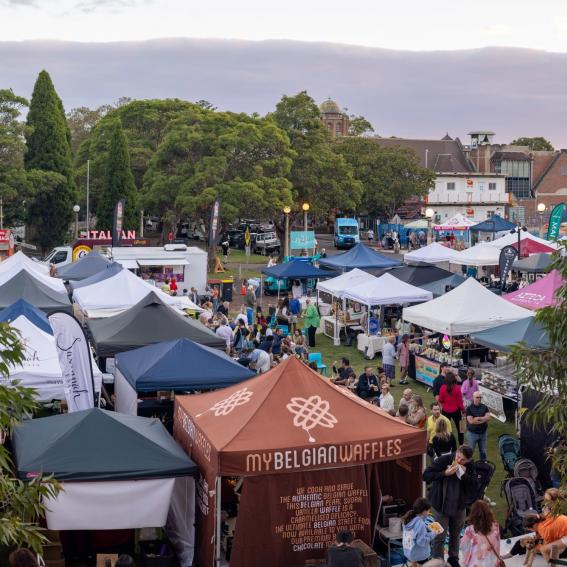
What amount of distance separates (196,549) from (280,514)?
1154 mm

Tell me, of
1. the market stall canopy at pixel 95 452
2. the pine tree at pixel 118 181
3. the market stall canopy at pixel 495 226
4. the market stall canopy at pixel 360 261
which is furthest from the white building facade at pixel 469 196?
the market stall canopy at pixel 95 452

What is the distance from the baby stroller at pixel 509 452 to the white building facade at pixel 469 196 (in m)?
67.3

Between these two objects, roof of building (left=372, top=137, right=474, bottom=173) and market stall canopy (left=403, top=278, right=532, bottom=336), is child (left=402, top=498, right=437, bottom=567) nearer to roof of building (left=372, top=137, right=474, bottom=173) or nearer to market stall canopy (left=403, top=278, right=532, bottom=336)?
market stall canopy (left=403, top=278, right=532, bottom=336)

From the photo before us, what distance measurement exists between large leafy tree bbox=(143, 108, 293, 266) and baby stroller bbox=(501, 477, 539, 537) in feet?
112

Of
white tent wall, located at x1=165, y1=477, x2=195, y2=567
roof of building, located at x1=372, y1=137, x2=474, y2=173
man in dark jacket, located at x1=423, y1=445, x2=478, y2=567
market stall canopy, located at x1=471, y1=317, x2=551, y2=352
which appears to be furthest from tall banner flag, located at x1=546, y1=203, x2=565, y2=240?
roof of building, located at x1=372, y1=137, x2=474, y2=173

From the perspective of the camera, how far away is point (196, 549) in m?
9.59

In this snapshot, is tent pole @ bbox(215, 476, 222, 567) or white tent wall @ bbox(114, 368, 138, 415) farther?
white tent wall @ bbox(114, 368, 138, 415)

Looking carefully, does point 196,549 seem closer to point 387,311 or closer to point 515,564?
point 515,564

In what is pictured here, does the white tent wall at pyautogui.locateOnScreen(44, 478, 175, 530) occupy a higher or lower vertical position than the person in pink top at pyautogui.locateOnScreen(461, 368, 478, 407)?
higher

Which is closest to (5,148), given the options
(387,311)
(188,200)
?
(188,200)

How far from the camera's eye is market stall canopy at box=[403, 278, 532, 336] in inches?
697

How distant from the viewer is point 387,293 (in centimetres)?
2217

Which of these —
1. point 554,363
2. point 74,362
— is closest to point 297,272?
point 74,362

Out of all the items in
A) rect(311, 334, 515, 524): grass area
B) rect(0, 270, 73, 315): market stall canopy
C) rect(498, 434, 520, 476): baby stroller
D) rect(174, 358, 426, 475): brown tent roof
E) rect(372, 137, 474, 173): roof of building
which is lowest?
rect(311, 334, 515, 524): grass area
